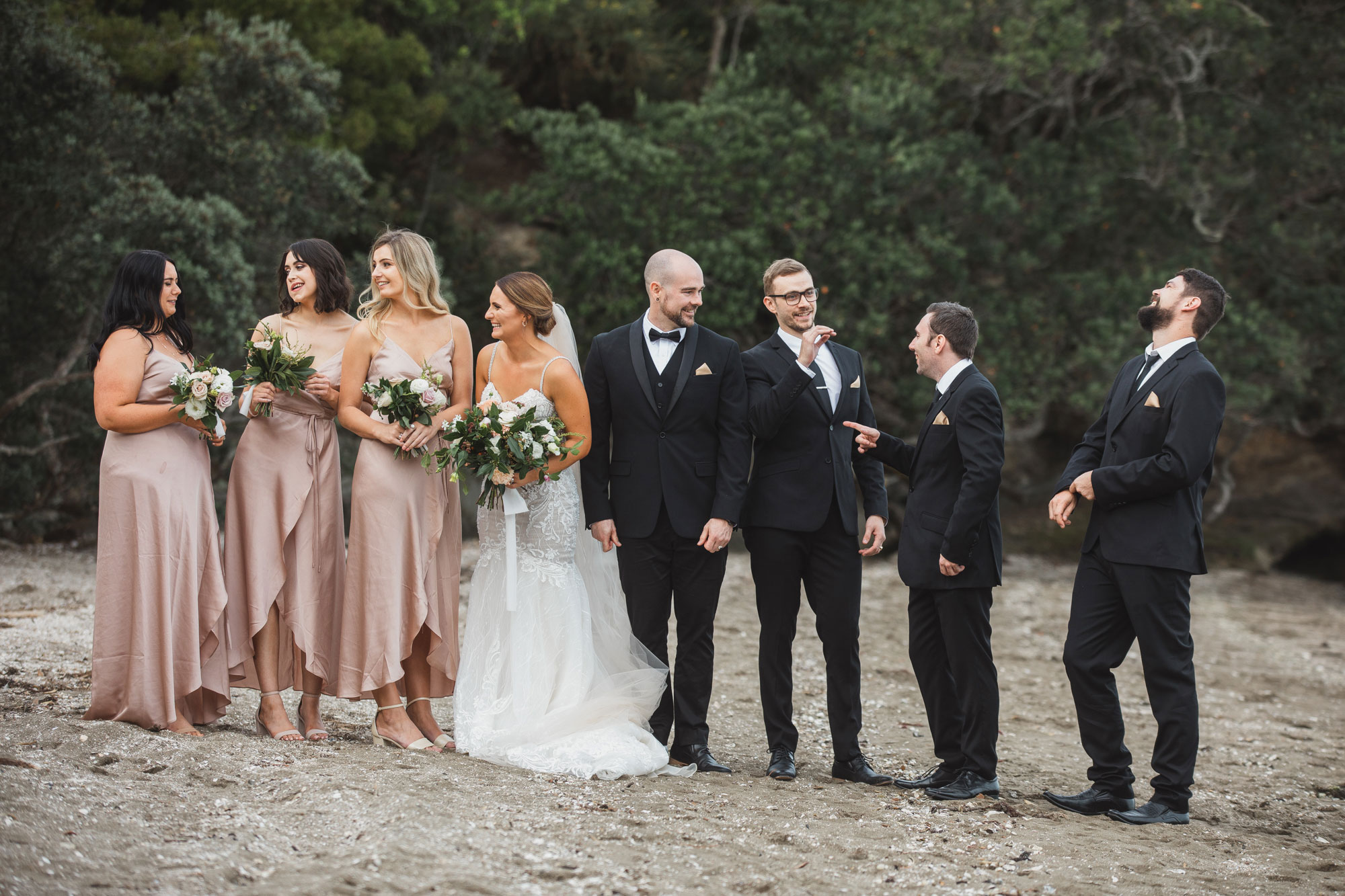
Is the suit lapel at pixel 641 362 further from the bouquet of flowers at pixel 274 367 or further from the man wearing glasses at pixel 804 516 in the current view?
the bouquet of flowers at pixel 274 367

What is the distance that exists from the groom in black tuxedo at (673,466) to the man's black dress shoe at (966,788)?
3.31ft

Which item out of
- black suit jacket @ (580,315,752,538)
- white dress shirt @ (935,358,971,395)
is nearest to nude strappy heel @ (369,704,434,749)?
black suit jacket @ (580,315,752,538)

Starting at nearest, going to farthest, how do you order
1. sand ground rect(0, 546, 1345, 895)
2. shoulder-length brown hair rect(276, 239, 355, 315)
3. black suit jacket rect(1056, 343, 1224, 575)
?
sand ground rect(0, 546, 1345, 895), black suit jacket rect(1056, 343, 1224, 575), shoulder-length brown hair rect(276, 239, 355, 315)

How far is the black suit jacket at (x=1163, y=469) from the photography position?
15.8ft

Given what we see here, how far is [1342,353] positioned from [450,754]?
15.2m

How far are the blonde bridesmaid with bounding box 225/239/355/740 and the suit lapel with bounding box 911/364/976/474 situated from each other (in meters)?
2.78

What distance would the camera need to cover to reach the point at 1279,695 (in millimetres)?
9266

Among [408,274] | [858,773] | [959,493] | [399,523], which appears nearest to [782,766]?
[858,773]

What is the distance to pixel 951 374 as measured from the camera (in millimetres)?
5203

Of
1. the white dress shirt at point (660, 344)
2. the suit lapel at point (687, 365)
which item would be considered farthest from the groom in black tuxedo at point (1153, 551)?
the white dress shirt at point (660, 344)

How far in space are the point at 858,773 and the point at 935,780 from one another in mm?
371

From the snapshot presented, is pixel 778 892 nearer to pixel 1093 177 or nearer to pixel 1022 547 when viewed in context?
pixel 1093 177

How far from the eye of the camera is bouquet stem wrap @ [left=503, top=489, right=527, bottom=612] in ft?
17.2

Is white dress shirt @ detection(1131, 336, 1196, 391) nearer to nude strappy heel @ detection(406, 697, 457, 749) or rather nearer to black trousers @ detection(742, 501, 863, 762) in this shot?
black trousers @ detection(742, 501, 863, 762)
